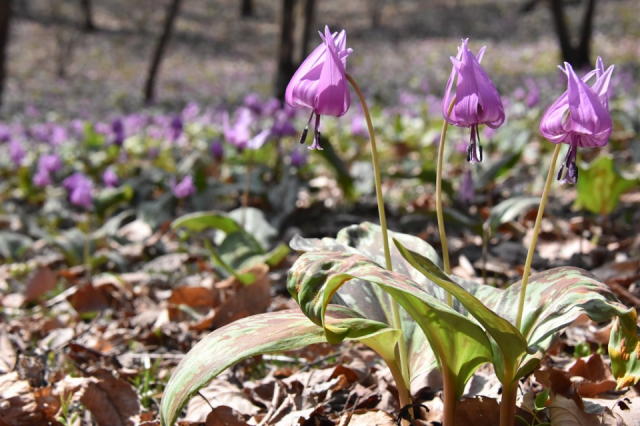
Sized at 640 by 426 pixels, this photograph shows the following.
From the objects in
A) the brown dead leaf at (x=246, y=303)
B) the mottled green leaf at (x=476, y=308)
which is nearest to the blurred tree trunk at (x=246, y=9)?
the brown dead leaf at (x=246, y=303)

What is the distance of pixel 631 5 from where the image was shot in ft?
85.5

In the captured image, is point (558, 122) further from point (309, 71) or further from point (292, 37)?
point (292, 37)

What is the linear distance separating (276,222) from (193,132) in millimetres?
4509

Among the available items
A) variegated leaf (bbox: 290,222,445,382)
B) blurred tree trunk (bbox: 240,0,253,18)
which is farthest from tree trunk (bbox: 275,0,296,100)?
Result: blurred tree trunk (bbox: 240,0,253,18)

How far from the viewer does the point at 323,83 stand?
3.45 ft

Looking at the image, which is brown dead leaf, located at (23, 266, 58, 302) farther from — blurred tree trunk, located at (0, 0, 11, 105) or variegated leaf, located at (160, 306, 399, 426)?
blurred tree trunk, located at (0, 0, 11, 105)

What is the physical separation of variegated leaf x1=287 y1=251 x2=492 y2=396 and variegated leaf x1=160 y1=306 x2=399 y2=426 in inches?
2.3

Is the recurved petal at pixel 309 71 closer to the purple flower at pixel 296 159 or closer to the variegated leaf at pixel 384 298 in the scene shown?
the variegated leaf at pixel 384 298

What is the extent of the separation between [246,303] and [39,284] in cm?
122

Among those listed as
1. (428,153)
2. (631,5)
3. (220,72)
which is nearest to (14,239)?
(428,153)

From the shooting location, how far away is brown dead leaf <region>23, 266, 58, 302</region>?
295 centimetres

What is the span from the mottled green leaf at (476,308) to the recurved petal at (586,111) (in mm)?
311

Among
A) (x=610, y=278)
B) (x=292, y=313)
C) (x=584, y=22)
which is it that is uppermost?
(x=584, y=22)

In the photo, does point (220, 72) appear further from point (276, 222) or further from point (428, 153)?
point (276, 222)
